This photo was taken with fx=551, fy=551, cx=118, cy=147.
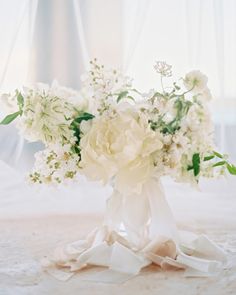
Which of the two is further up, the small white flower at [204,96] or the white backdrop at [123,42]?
the white backdrop at [123,42]

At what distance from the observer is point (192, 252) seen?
3.73 ft

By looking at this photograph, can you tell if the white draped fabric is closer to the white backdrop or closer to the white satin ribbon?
the white backdrop

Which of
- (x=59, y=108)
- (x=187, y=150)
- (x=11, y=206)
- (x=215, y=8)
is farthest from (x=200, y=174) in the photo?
(x=215, y=8)

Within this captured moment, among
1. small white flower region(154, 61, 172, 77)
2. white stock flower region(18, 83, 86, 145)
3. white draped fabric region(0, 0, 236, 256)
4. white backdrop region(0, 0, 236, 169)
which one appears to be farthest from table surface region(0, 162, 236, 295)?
small white flower region(154, 61, 172, 77)

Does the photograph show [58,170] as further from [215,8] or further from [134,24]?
[215,8]

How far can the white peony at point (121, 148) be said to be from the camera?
1.03 metres

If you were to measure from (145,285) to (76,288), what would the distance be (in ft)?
0.41

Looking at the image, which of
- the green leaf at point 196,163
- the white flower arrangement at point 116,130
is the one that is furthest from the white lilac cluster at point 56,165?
the green leaf at point 196,163

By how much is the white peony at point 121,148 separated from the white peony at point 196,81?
14 centimetres

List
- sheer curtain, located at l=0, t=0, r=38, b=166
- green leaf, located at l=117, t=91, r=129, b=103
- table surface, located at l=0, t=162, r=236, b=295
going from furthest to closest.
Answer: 1. sheer curtain, located at l=0, t=0, r=38, b=166
2. green leaf, located at l=117, t=91, r=129, b=103
3. table surface, located at l=0, t=162, r=236, b=295

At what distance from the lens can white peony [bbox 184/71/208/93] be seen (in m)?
1.12

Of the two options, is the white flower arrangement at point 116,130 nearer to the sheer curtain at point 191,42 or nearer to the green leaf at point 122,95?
the green leaf at point 122,95

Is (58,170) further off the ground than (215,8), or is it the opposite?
(215,8)

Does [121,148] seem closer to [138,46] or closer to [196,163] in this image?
[196,163]
